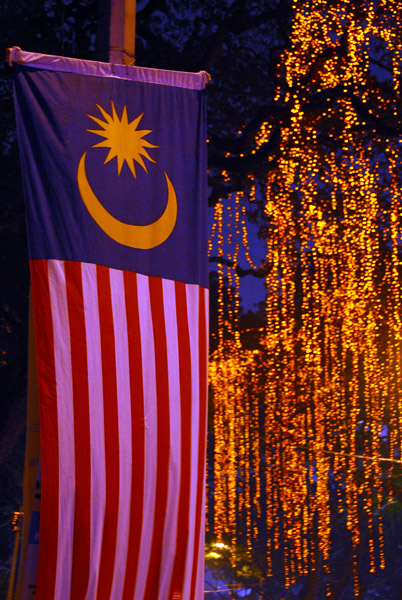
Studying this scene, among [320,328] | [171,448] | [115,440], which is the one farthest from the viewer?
[320,328]

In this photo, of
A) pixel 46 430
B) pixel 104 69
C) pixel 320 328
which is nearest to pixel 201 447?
pixel 46 430

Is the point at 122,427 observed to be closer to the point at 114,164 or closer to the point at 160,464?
the point at 160,464

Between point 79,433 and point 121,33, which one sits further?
point 121,33

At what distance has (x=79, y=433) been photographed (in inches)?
149

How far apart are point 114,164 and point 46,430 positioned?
4.15 feet

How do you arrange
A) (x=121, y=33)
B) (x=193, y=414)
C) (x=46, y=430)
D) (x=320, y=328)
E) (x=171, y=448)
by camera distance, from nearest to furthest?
1. (x=46, y=430)
2. (x=171, y=448)
3. (x=193, y=414)
4. (x=121, y=33)
5. (x=320, y=328)

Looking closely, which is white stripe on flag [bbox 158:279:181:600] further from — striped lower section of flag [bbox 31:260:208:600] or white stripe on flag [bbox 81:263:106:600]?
white stripe on flag [bbox 81:263:106:600]

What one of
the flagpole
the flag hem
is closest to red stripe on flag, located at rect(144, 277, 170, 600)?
the flag hem

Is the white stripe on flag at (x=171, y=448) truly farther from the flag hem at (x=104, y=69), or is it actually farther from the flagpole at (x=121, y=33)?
the flagpole at (x=121, y=33)

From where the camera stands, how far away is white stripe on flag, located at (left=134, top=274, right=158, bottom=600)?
12.8 ft

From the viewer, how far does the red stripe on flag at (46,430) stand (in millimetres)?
3709

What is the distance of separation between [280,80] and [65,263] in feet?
16.6

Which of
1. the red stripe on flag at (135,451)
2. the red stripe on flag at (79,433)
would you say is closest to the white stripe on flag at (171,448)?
the red stripe on flag at (135,451)

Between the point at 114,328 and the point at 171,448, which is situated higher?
the point at 114,328
